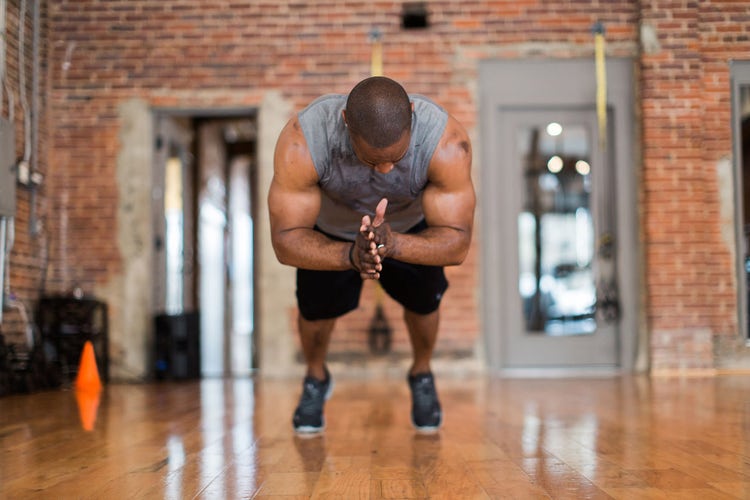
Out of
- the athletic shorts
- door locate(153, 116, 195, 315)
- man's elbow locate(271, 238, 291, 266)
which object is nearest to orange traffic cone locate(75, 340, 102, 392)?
door locate(153, 116, 195, 315)

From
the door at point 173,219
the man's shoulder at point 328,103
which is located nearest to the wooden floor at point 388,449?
the man's shoulder at point 328,103

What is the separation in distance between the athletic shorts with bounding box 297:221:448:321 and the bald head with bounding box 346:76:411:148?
0.61 metres

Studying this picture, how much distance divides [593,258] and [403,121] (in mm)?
4264

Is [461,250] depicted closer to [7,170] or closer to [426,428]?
[426,428]

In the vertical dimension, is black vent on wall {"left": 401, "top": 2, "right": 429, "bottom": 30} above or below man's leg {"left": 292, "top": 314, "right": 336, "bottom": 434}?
above

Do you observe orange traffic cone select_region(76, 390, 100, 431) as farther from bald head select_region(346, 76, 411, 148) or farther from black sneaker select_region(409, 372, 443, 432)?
bald head select_region(346, 76, 411, 148)

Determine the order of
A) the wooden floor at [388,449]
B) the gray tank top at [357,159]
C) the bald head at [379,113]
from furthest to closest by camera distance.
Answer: the gray tank top at [357,159] < the bald head at [379,113] < the wooden floor at [388,449]

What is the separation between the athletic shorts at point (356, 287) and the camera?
8.61 feet

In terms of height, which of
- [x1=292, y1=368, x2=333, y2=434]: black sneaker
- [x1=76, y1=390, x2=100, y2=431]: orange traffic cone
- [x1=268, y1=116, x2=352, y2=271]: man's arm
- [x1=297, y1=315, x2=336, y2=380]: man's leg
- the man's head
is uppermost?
the man's head

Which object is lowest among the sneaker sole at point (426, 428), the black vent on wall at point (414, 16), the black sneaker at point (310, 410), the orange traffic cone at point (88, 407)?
the orange traffic cone at point (88, 407)

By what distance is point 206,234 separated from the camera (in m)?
9.64

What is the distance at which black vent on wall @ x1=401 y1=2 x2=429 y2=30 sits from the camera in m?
5.95

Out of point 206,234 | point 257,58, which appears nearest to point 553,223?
point 257,58

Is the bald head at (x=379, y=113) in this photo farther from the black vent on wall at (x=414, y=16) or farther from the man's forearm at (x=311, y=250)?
Result: the black vent on wall at (x=414, y=16)
